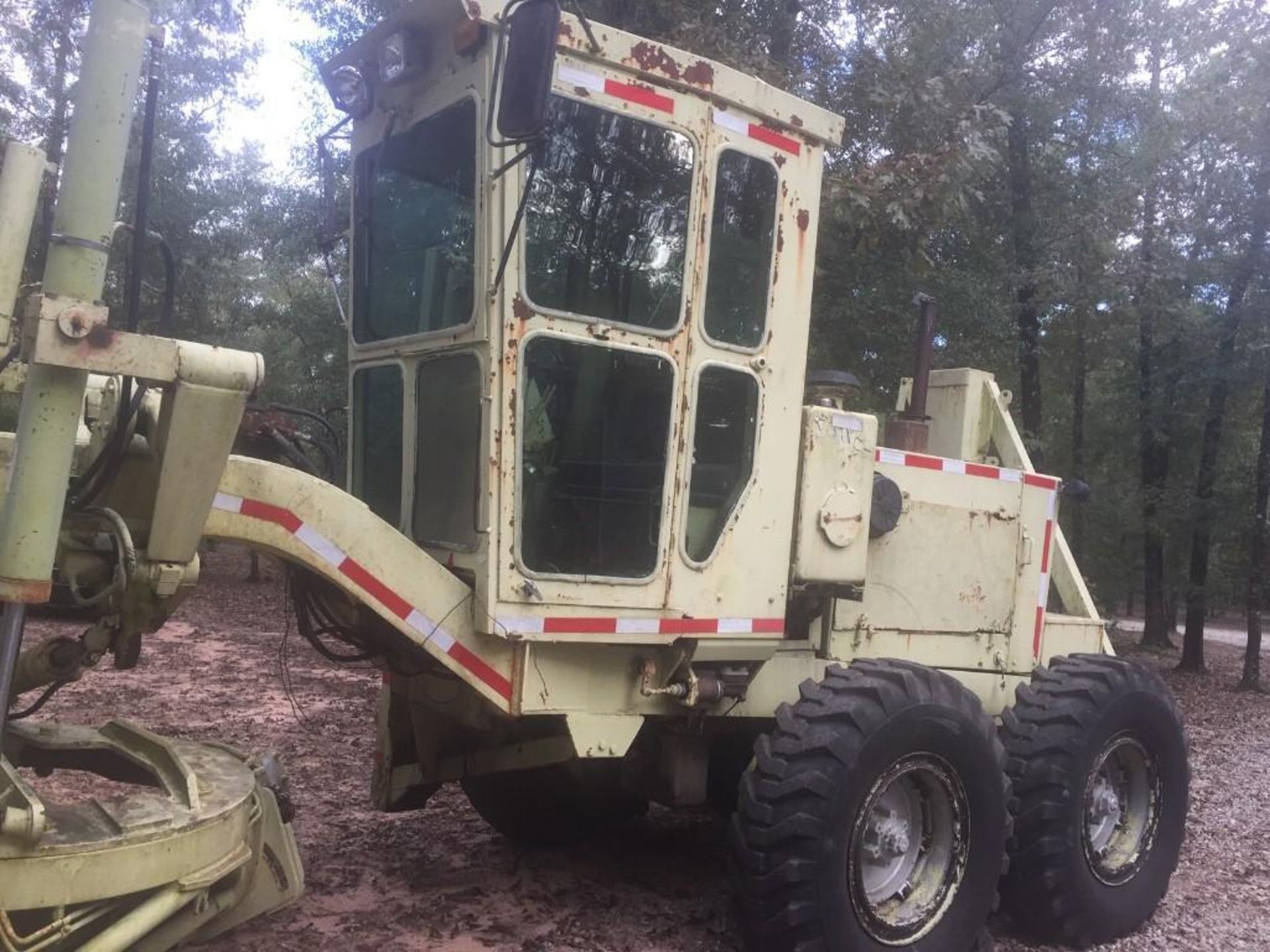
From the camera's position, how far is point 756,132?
13.5ft

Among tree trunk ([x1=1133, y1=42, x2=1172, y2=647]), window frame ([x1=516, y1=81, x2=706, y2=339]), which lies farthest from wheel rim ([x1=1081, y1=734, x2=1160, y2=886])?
tree trunk ([x1=1133, y1=42, x2=1172, y2=647])

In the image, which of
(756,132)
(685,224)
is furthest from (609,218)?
(756,132)

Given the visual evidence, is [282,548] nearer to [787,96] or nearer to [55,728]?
[55,728]

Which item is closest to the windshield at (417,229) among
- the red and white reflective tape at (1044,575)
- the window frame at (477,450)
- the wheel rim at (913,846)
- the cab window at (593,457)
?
the window frame at (477,450)

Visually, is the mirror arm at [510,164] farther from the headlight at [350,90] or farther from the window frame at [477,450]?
the headlight at [350,90]

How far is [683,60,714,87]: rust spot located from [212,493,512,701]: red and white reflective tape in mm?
1973

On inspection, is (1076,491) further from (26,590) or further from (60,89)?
(60,89)

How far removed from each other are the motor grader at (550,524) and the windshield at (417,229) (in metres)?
0.02

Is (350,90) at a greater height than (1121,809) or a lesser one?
greater

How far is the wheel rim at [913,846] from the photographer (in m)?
4.14

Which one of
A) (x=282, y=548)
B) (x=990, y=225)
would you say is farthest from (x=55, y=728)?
(x=990, y=225)

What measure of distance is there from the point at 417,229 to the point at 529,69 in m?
1.19

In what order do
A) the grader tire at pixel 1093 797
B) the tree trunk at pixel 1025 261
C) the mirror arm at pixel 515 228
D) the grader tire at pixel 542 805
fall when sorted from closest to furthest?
the mirror arm at pixel 515 228
the grader tire at pixel 1093 797
the grader tire at pixel 542 805
the tree trunk at pixel 1025 261

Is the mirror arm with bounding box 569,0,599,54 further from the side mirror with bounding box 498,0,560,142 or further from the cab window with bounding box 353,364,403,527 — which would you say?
the cab window with bounding box 353,364,403,527
